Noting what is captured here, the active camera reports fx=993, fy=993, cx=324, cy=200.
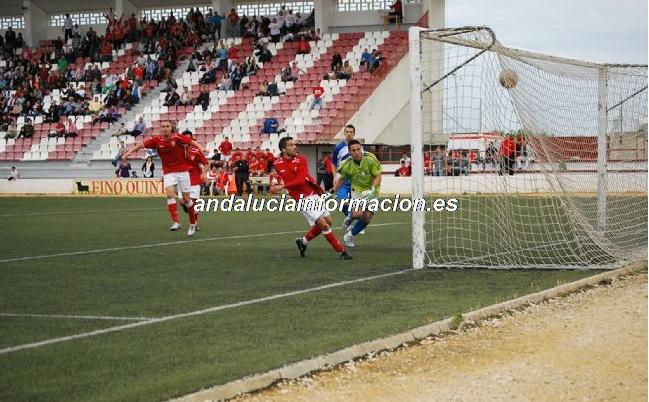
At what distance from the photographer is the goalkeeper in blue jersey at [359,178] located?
1539 centimetres

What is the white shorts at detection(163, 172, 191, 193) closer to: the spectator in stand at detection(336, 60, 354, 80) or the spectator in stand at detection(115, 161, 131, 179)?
the spectator in stand at detection(115, 161, 131, 179)

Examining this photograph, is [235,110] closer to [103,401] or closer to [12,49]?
[12,49]

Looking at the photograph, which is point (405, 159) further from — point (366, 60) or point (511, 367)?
point (511, 367)

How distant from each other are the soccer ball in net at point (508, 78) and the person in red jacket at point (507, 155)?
86 centimetres

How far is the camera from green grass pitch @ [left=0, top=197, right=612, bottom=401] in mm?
6820

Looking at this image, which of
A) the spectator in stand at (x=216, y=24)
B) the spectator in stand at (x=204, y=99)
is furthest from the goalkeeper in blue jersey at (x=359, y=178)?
the spectator in stand at (x=216, y=24)

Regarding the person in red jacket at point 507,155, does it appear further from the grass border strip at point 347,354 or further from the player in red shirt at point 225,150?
the player in red shirt at point 225,150

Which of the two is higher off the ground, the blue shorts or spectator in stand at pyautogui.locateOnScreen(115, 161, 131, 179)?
A: the blue shorts

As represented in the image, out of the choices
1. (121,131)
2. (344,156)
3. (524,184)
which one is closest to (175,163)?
(344,156)

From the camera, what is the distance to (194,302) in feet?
32.9

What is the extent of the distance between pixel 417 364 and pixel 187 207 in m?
12.5

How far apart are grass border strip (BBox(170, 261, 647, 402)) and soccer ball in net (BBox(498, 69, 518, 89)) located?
3740mm

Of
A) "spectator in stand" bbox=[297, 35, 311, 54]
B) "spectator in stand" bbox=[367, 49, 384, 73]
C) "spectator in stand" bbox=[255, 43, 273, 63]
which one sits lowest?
"spectator in stand" bbox=[367, 49, 384, 73]

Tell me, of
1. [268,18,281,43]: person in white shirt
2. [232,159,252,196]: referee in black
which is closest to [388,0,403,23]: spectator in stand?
[268,18,281,43]: person in white shirt
